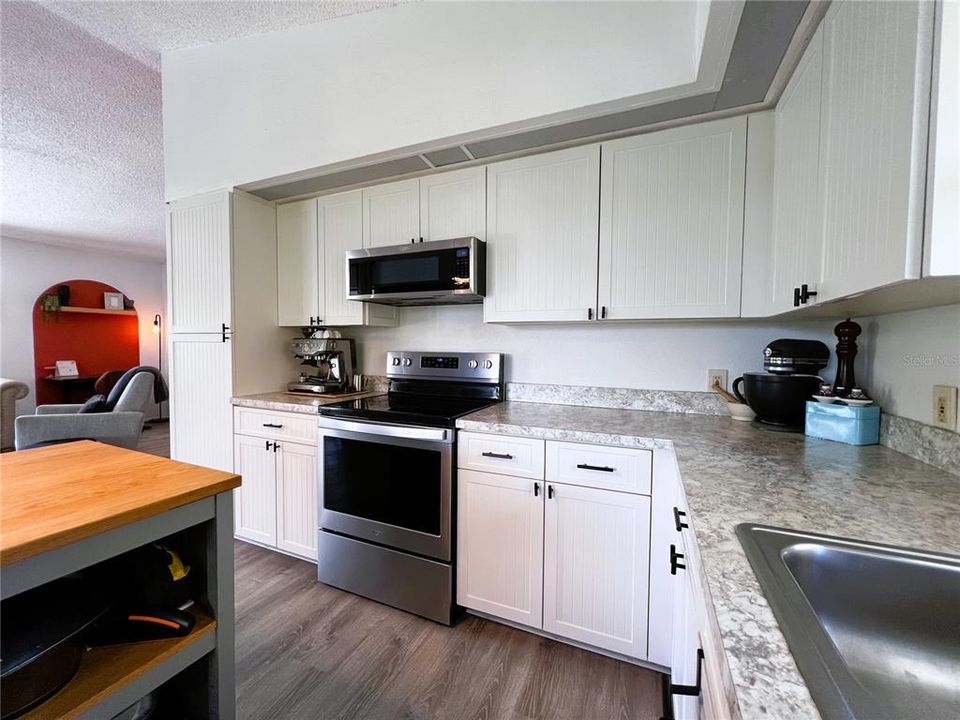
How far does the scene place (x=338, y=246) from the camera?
2385mm

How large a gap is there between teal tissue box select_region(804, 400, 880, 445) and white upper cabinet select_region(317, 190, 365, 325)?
2.14 metres

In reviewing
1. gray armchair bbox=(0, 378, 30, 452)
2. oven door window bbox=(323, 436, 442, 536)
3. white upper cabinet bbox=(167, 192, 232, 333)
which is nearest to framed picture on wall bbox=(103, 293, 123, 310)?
gray armchair bbox=(0, 378, 30, 452)

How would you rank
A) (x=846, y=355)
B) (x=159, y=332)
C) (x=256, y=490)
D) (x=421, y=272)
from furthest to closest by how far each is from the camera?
(x=159, y=332)
(x=256, y=490)
(x=421, y=272)
(x=846, y=355)

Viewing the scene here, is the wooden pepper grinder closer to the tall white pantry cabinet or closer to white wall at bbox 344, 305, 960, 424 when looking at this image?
white wall at bbox 344, 305, 960, 424

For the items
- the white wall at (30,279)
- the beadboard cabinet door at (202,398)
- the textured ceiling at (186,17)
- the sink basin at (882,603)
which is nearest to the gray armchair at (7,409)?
the white wall at (30,279)

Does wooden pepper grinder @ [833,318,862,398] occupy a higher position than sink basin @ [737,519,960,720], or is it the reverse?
wooden pepper grinder @ [833,318,862,398]

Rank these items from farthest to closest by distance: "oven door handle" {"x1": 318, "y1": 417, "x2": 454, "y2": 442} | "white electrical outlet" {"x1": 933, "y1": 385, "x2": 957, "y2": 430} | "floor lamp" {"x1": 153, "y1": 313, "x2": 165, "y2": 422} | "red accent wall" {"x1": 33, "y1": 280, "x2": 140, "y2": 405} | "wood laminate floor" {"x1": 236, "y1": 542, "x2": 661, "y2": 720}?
1. "floor lamp" {"x1": 153, "y1": 313, "x2": 165, "y2": 422}
2. "red accent wall" {"x1": 33, "y1": 280, "x2": 140, "y2": 405}
3. "oven door handle" {"x1": 318, "y1": 417, "x2": 454, "y2": 442}
4. "wood laminate floor" {"x1": 236, "y1": 542, "x2": 661, "y2": 720}
5. "white electrical outlet" {"x1": 933, "y1": 385, "x2": 957, "y2": 430}

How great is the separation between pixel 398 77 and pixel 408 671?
250 centimetres

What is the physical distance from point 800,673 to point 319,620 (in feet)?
6.33

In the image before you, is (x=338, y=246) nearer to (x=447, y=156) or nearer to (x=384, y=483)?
(x=447, y=156)

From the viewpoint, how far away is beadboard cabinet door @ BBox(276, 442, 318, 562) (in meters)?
2.10

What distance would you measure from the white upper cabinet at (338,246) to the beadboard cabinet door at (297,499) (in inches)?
31.2

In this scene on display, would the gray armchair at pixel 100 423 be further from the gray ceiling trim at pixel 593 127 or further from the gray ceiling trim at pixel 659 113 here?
the gray ceiling trim at pixel 593 127

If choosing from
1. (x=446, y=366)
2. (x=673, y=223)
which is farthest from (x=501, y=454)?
(x=673, y=223)
